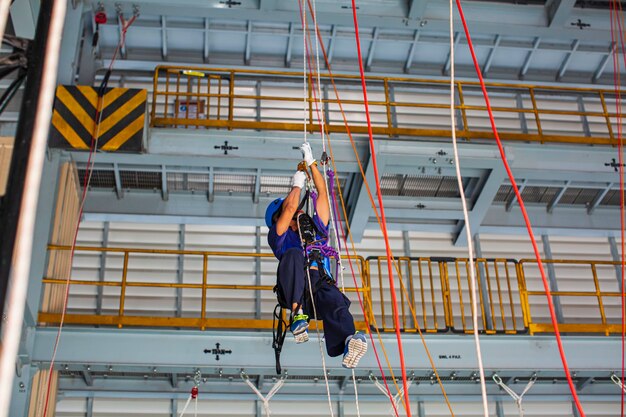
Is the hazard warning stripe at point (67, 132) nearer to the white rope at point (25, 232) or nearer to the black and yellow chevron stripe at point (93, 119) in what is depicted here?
the black and yellow chevron stripe at point (93, 119)

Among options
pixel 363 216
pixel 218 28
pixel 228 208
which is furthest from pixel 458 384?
pixel 218 28

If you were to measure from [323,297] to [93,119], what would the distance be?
513 cm

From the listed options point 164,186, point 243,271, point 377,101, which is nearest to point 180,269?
point 243,271

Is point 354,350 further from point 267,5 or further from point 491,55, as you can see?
point 491,55

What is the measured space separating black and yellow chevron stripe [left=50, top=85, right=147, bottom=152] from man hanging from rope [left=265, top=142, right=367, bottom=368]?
384 cm

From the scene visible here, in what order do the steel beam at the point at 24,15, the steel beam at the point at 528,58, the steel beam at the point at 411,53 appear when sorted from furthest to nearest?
the steel beam at the point at 528,58
the steel beam at the point at 411,53
the steel beam at the point at 24,15

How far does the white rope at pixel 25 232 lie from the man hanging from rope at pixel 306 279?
3.93 m

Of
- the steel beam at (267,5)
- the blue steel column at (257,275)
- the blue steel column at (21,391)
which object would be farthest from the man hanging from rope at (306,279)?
the blue steel column at (257,275)

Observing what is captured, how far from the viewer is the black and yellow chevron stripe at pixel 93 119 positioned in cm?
912

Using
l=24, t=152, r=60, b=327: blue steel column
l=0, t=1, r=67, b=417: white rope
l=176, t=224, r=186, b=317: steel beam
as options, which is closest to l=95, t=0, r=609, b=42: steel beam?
l=24, t=152, r=60, b=327: blue steel column

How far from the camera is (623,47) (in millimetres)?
12219

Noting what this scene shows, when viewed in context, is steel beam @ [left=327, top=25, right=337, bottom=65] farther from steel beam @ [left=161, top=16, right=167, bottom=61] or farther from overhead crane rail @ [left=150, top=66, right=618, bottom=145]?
steel beam @ [left=161, top=16, right=167, bottom=61]

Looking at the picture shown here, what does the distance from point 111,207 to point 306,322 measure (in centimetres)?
708

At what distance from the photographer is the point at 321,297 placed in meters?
5.90
